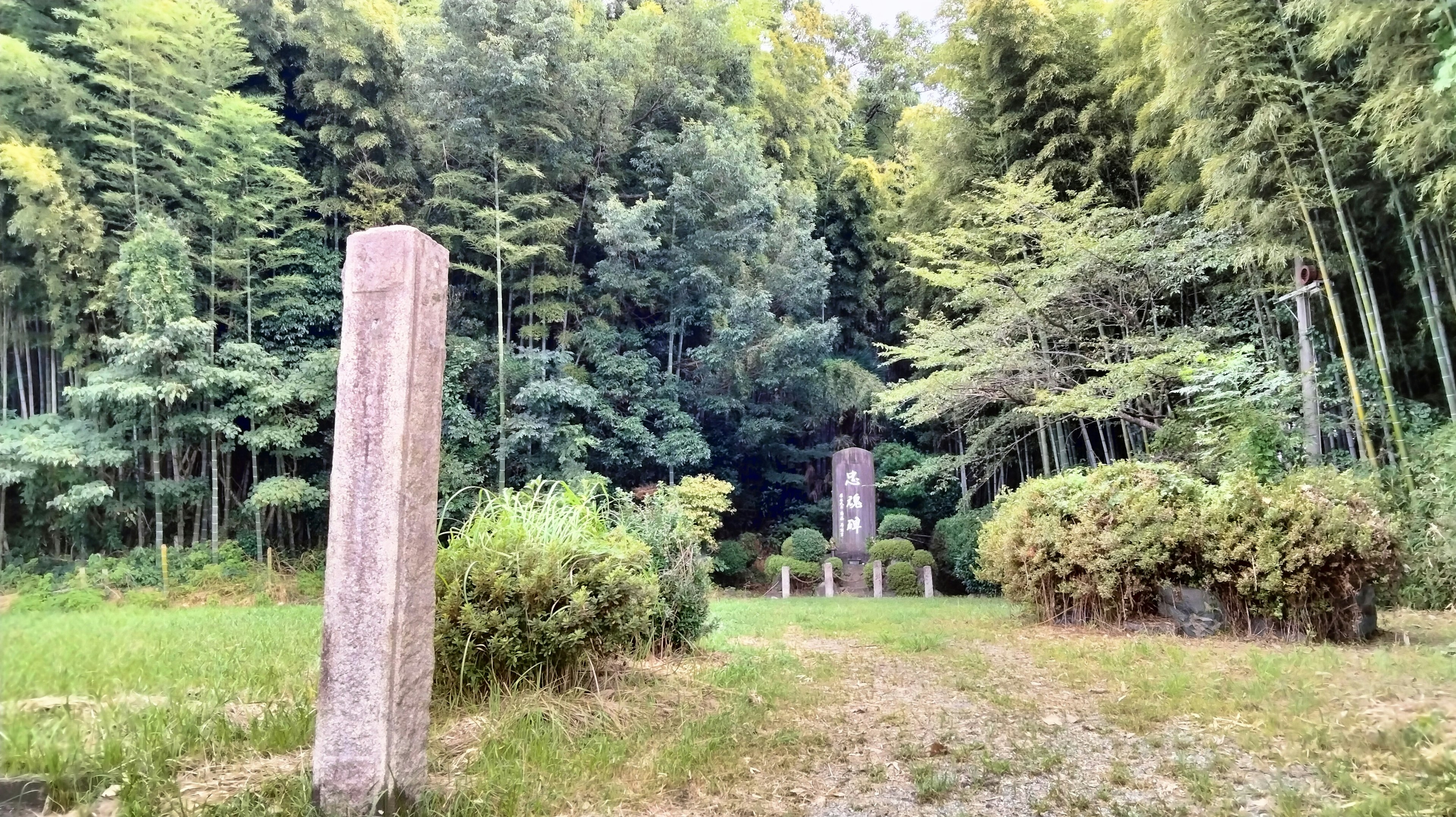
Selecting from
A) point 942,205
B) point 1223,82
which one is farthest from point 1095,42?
point 1223,82

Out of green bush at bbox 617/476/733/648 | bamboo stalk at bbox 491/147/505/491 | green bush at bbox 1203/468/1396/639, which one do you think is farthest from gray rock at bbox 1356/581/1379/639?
bamboo stalk at bbox 491/147/505/491

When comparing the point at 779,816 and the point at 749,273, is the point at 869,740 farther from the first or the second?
the point at 749,273

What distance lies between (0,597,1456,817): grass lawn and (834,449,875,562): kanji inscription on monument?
733 cm

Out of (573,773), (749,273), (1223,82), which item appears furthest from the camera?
(749,273)

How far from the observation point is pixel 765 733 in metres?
2.58

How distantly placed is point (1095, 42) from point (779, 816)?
10289 mm

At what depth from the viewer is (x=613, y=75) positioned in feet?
37.4

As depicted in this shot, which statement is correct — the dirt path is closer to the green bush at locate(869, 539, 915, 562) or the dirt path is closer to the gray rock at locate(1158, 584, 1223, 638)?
the gray rock at locate(1158, 584, 1223, 638)

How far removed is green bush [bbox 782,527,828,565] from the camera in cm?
1093

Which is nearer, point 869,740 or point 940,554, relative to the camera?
point 869,740

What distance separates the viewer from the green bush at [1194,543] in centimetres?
396

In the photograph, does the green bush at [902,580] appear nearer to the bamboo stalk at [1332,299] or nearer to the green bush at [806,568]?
the green bush at [806,568]

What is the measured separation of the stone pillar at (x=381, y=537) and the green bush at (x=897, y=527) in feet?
31.9

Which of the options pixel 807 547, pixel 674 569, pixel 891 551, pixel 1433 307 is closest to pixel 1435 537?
pixel 1433 307
